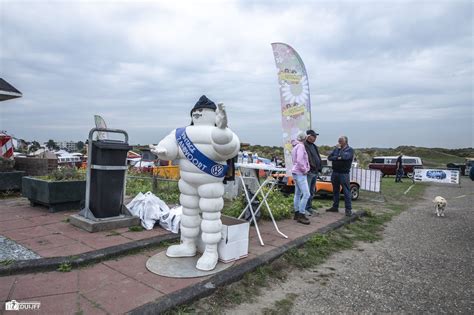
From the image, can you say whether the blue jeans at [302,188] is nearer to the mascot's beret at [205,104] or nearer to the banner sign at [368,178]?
the mascot's beret at [205,104]

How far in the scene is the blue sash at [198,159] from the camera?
3.65m

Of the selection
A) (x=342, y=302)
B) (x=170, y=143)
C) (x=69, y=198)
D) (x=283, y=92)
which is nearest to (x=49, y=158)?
(x=69, y=198)

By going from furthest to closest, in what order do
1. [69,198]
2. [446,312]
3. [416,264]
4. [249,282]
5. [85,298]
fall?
[69,198] → [416,264] → [249,282] → [446,312] → [85,298]

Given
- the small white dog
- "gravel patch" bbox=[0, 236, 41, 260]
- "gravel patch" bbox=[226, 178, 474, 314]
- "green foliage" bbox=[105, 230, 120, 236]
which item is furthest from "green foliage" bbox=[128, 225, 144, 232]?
the small white dog

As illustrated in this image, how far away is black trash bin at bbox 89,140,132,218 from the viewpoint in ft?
16.1

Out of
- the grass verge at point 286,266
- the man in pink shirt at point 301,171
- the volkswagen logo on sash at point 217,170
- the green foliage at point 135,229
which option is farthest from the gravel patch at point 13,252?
the man in pink shirt at point 301,171

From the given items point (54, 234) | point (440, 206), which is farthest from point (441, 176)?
point (54, 234)

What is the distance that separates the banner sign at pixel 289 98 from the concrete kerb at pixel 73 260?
4.51m

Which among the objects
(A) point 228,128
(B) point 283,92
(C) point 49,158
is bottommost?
(C) point 49,158

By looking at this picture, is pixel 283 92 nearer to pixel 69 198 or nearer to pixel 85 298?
pixel 69 198

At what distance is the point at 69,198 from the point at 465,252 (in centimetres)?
686

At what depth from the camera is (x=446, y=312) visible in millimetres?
3129
